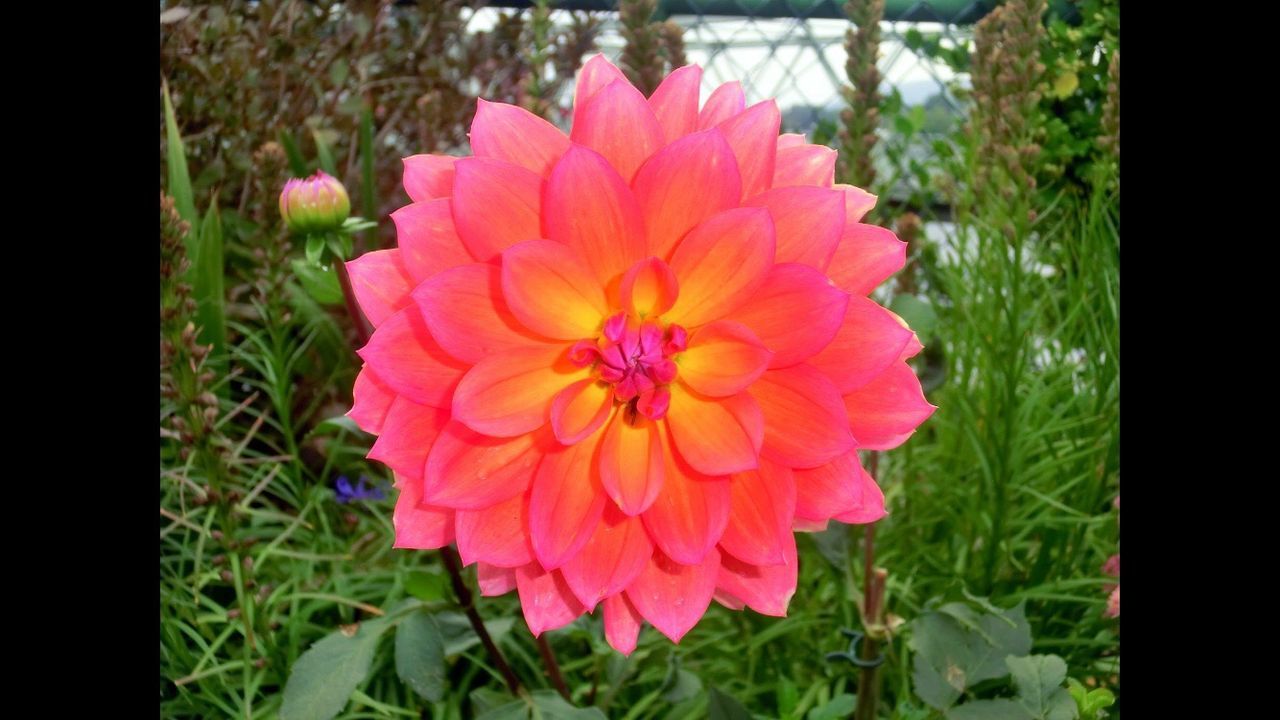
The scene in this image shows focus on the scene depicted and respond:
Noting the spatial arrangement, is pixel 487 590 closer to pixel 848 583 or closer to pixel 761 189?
pixel 761 189

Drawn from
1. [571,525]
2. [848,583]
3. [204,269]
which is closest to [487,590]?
[571,525]

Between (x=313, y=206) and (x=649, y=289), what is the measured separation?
1.14 feet

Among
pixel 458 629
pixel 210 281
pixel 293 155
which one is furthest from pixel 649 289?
pixel 293 155

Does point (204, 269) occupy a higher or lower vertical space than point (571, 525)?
lower

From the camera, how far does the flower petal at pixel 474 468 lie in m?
0.55

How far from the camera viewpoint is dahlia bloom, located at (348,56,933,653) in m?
0.54

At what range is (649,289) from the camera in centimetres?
58

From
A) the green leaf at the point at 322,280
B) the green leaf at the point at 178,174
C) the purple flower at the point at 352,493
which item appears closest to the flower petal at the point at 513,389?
the green leaf at the point at 322,280

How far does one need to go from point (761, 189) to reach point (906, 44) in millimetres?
2046

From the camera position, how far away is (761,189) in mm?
586

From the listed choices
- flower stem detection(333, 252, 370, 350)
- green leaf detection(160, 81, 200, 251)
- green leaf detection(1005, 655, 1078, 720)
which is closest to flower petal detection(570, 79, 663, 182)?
flower stem detection(333, 252, 370, 350)

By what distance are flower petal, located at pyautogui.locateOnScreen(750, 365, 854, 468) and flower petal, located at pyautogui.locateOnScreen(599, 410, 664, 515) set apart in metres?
0.07

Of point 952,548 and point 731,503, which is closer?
point 731,503
